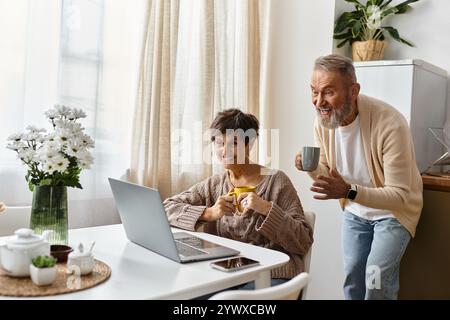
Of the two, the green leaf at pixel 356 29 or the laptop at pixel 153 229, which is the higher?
the green leaf at pixel 356 29

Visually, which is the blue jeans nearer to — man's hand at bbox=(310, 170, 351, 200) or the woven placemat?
man's hand at bbox=(310, 170, 351, 200)

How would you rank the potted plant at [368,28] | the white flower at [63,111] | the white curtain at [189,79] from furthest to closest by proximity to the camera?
the potted plant at [368,28] → the white curtain at [189,79] → the white flower at [63,111]

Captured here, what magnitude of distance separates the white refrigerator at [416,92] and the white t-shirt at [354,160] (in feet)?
1.80

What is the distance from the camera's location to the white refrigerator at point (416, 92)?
2.52 metres

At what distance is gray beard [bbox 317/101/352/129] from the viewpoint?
203cm

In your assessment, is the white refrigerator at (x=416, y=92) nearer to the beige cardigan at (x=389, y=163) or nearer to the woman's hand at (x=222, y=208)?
the beige cardigan at (x=389, y=163)

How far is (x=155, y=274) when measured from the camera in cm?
129

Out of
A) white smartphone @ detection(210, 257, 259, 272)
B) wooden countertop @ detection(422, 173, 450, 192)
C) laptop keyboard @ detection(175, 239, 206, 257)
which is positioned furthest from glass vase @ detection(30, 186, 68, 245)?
wooden countertop @ detection(422, 173, 450, 192)

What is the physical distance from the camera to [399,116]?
1993 millimetres

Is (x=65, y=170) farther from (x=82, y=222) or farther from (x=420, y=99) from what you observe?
(x=420, y=99)

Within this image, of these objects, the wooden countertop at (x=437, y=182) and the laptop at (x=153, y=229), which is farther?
the wooden countertop at (x=437, y=182)

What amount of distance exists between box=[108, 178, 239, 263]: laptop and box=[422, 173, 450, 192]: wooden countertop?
4.25ft

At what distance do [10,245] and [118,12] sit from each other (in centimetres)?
153

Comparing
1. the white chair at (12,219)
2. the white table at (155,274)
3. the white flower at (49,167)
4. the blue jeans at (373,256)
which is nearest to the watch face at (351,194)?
the blue jeans at (373,256)
